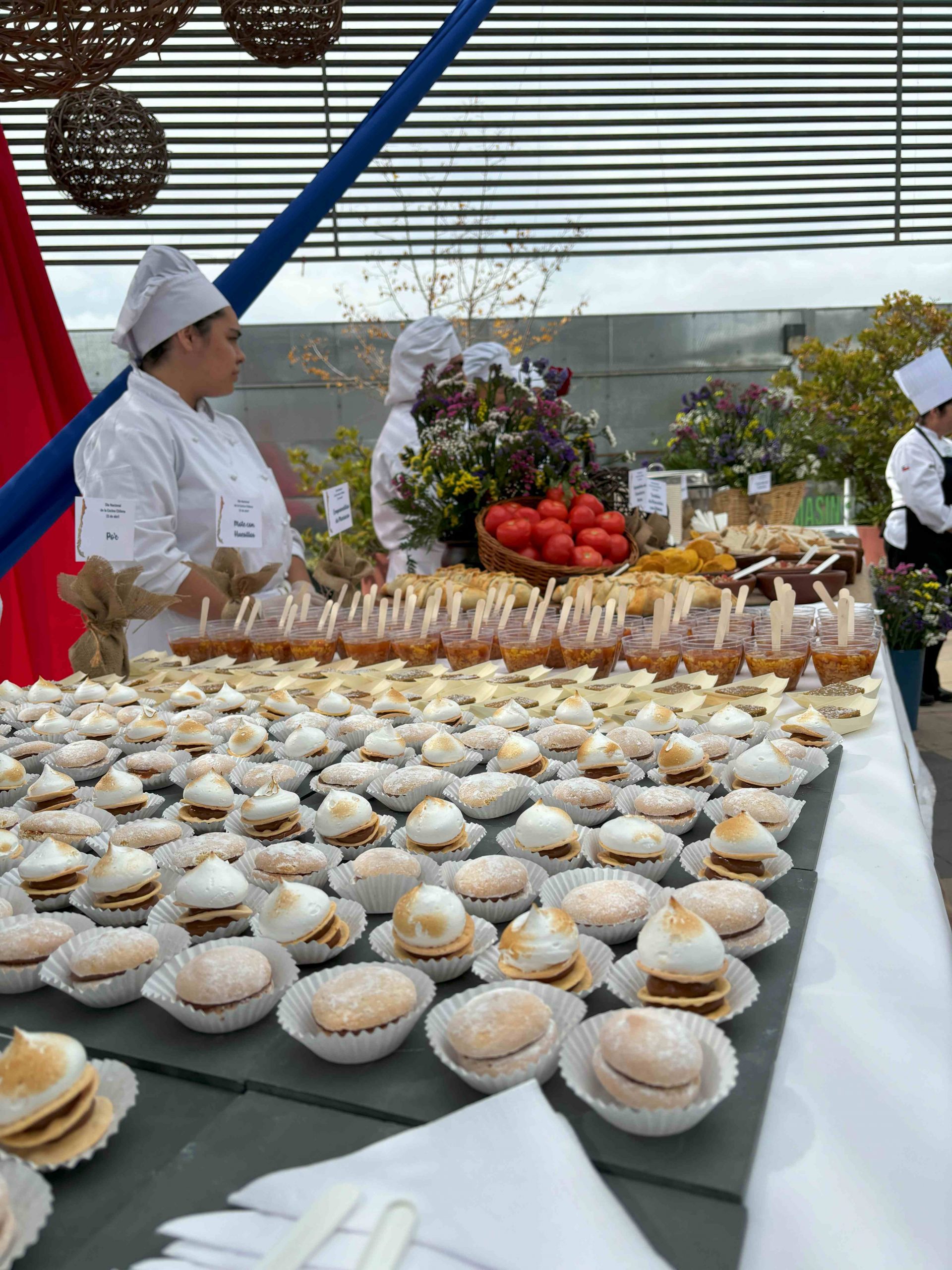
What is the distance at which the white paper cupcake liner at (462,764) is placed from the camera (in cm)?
122

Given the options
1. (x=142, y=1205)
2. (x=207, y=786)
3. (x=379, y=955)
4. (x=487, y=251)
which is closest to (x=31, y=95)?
(x=207, y=786)

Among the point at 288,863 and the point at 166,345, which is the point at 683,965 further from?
the point at 166,345

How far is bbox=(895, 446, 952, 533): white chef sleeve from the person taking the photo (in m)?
5.32

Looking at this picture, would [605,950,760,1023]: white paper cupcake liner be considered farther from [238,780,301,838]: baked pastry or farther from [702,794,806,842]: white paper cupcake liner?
[238,780,301,838]: baked pastry

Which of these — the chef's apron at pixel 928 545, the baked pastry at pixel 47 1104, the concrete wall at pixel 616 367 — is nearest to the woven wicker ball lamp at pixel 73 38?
the baked pastry at pixel 47 1104

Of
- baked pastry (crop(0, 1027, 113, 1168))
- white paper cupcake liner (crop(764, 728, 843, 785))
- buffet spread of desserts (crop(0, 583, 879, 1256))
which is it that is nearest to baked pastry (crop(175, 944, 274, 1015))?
buffet spread of desserts (crop(0, 583, 879, 1256))

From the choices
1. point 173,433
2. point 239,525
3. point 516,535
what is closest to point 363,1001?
point 239,525

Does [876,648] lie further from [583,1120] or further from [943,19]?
[943,19]

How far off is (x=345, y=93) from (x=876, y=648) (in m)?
7.94

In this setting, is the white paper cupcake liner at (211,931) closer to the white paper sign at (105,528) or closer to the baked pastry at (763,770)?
the baked pastry at (763,770)

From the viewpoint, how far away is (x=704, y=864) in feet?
3.02

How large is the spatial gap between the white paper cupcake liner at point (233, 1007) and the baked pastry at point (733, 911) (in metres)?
0.33

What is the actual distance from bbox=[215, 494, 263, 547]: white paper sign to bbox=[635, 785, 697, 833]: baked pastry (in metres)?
1.64

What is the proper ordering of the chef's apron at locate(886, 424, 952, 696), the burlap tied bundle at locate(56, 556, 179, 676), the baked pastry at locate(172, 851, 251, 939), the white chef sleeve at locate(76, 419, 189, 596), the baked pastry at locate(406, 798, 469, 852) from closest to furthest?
1. the baked pastry at locate(172, 851, 251, 939)
2. the baked pastry at locate(406, 798, 469, 852)
3. the burlap tied bundle at locate(56, 556, 179, 676)
4. the white chef sleeve at locate(76, 419, 189, 596)
5. the chef's apron at locate(886, 424, 952, 696)
